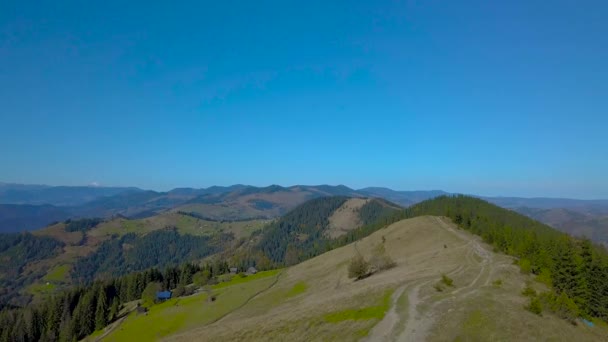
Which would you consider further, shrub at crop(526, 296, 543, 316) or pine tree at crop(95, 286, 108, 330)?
pine tree at crop(95, 286, 108, 330)

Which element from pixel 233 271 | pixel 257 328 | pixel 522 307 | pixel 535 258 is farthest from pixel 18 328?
pixel 535 258

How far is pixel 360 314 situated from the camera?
47000 millimetres

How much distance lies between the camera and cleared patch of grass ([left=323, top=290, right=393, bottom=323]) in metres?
45.7

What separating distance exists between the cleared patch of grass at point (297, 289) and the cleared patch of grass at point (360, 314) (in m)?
45.5

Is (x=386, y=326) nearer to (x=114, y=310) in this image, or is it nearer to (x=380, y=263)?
(x=380, y=263)

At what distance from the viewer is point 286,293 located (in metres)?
96.6

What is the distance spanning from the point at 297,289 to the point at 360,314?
5406 centimetres

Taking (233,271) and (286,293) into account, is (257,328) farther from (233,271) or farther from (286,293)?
(233,271)

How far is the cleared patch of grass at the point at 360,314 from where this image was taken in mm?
45688

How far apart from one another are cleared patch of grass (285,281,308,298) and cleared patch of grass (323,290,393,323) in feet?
149

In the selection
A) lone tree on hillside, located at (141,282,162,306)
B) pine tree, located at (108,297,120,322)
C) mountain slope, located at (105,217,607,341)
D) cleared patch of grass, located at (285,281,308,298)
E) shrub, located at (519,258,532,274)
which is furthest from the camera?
lone tree on hillside, located at (141,282,162,306)

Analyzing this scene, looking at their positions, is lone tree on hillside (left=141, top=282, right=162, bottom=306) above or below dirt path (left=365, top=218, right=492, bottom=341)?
below

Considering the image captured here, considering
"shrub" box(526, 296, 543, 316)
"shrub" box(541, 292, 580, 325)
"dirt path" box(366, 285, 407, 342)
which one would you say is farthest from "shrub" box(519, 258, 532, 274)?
"dirt path" box(366, 285, 407, 342)

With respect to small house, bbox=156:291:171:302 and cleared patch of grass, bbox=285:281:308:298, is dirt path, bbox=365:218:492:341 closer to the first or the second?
cleared patch of grass, bbox=285:281:308:298
